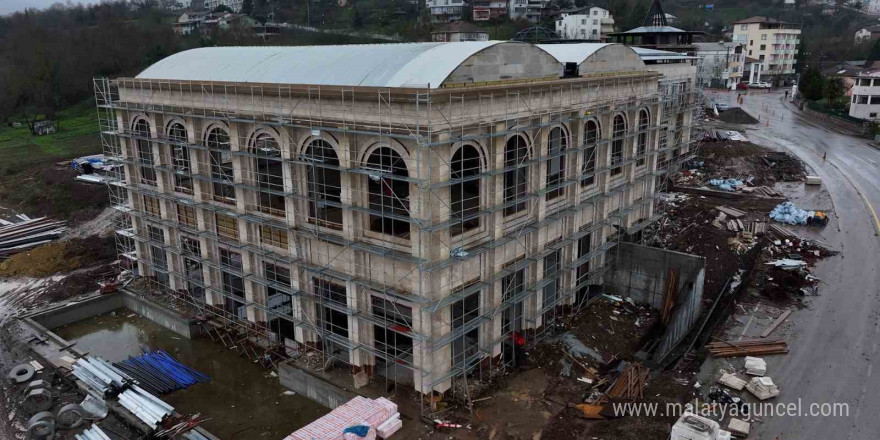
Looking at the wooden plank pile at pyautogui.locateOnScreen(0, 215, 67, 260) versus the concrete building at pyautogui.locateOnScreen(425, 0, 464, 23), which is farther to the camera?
the concrete building at pyautogui.locateOnScreen(425, 0, 464, 23)

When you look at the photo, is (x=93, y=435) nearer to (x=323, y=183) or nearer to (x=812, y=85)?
(x=323, y=183)

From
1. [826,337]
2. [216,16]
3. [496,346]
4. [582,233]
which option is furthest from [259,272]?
[216,16]

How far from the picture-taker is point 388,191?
18.1 m

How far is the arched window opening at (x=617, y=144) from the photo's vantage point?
2605cm

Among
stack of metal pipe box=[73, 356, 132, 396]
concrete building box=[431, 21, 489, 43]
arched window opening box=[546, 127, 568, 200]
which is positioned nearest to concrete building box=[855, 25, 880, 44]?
concrete building box=[431, 21, 489, 43]

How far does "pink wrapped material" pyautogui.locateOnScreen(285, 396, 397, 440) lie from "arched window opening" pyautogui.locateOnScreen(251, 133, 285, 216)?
7.68 m

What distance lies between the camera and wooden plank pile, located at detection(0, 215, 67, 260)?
33.9m

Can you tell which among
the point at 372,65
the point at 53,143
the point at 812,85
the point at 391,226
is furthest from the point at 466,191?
the point at 812,85

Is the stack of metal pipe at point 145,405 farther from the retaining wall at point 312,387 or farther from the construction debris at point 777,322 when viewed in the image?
the construction debris at point 777,322

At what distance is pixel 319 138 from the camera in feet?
61.8

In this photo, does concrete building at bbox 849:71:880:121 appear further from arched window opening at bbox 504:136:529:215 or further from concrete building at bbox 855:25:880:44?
concrete building at bbox 855:25:880:44

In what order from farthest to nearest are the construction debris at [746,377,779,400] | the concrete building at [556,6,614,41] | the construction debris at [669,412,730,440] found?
the concrete building at [556,6,614,41] < the construction debris at [746,377,779,400] < the construction debris at [669,412,730,440]

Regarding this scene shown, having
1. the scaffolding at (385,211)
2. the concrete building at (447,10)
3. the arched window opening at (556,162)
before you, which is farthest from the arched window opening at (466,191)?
the concrete building at (447,10)

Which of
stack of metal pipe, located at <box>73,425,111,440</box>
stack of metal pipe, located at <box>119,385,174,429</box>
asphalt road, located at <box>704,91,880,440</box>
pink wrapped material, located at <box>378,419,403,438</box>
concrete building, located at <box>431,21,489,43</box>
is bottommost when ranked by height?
stack of metal pipe, located at <box>73,425,111,440</box>
